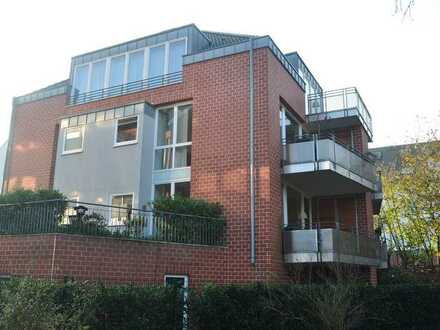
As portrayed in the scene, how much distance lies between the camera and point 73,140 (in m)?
17.8

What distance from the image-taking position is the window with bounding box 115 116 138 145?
55.0ft

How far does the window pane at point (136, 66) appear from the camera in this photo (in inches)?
725

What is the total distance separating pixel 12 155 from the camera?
20.4 meters

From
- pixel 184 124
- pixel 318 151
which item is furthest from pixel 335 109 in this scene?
pixel 184 124

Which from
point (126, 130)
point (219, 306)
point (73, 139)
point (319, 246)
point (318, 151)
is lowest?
point (219, 306)

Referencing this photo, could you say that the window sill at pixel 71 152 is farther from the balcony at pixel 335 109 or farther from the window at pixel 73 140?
the balcony at pixel 335 109

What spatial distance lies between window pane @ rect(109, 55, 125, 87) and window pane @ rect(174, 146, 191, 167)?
4273mm

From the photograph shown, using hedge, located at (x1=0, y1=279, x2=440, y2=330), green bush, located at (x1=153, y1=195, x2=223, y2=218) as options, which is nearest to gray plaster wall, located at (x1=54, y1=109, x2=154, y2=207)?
green bush, located at (x1=153, y1=195, x2=223, y2=218)

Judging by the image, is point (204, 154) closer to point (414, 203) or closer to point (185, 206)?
point (185, 206)

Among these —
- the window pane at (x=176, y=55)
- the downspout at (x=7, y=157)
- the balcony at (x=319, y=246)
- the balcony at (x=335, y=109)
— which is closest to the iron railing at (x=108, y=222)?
the balcony at (x=319, y=246)

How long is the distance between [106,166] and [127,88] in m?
3.56

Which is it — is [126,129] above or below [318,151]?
above

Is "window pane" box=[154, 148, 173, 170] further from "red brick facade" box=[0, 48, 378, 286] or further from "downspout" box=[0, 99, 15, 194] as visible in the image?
"downspout" box=[0, 99, 15, 194]

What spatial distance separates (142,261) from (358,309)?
18.3 feet
